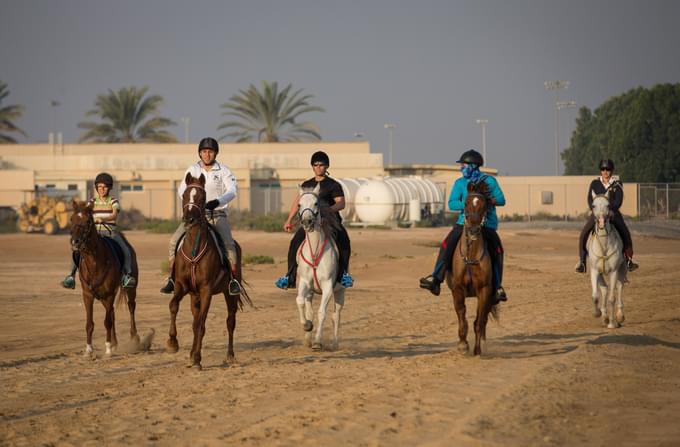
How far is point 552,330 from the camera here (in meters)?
16.6


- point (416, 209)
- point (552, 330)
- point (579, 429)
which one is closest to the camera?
point (579, 429)

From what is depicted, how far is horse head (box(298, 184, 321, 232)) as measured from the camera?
1345cm

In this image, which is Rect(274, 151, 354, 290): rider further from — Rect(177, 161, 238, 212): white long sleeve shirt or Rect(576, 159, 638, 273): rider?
Rect(576, 159, 638, 273): rider

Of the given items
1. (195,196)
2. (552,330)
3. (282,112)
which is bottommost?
(552,330)

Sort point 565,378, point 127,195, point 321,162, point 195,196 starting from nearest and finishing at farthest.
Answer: point 565,378
point 195,196
point 321,162
point 127,195

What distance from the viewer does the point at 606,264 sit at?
1705cm

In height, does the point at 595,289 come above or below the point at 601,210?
below

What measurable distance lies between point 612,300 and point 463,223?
4.69 m

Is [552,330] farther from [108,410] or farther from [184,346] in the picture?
[108,410]

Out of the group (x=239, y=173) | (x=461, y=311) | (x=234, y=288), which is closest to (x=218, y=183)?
(x=234, y=288)

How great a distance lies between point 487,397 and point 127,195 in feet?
189

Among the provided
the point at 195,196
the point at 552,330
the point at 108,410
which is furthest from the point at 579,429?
the point at 552,330

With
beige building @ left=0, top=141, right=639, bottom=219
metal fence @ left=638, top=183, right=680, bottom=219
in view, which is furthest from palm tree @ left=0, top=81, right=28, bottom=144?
metal fence @ left=638, top=183, right=680, bottom=219

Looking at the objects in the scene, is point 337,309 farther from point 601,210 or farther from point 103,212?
point 601,210
